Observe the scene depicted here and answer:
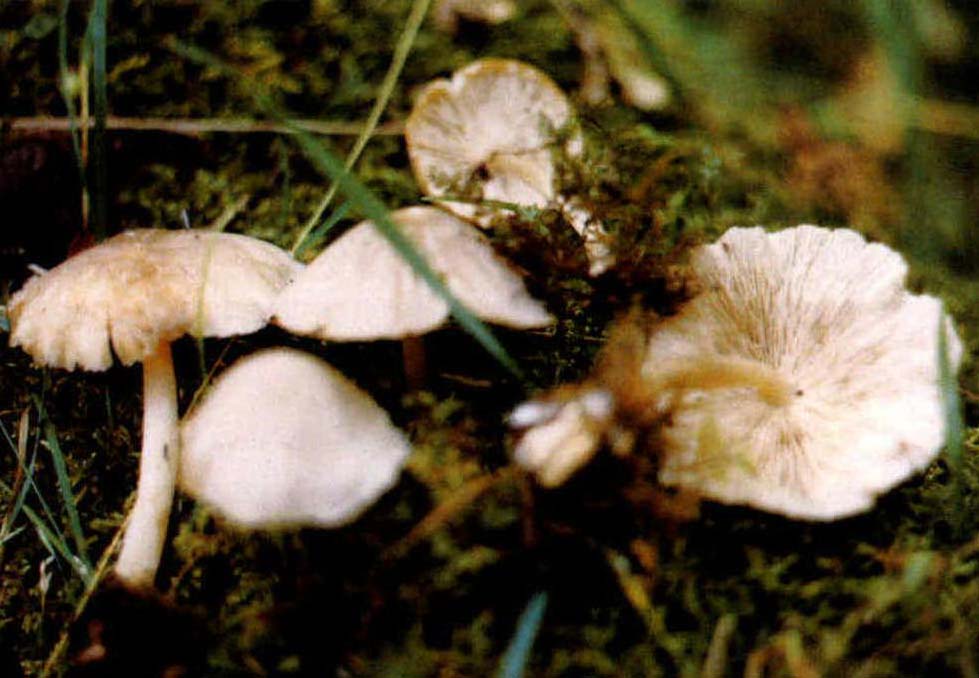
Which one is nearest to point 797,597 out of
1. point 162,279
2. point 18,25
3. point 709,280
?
point 709,280

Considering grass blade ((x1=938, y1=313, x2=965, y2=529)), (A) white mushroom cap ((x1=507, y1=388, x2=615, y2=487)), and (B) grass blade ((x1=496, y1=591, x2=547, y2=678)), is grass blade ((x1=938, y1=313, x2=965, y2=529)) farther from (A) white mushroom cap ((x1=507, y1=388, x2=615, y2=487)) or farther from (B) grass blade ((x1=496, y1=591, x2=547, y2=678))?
(B) grass blade ((x1=496, y1=591, x2=547, y2=678))

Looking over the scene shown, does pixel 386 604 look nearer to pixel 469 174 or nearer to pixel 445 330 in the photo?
pixel 445 330

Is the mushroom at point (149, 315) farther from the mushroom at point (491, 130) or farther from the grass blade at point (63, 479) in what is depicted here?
the mushroom at point (491, 130)

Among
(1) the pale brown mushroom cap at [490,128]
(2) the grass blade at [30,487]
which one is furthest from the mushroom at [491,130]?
(2) the grass blade at [30,487]

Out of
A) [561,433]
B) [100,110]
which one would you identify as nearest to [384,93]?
[100,110]

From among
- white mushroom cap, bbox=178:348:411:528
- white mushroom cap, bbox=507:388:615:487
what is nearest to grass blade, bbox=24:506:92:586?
white mushroom cap, bbox=178:348:411:528

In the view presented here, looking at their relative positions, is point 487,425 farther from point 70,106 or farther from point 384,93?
point 70,106
